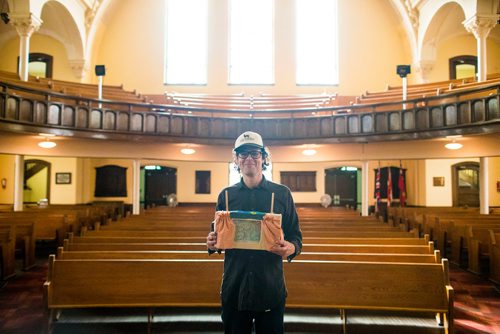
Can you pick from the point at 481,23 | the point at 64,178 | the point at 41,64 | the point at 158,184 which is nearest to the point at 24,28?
the point at 41,64

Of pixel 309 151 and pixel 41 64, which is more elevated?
pixel 41 64

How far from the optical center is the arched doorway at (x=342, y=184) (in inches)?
637

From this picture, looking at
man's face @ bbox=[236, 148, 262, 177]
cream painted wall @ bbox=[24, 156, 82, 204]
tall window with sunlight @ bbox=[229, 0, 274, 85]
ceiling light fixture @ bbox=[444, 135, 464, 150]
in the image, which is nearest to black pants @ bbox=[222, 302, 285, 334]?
man's face @ bbox=[236, 148, 262, 177]

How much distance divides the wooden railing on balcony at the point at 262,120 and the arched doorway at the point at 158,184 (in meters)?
6.45

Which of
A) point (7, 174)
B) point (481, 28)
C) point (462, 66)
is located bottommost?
point (7, 174)

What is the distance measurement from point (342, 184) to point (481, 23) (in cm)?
764

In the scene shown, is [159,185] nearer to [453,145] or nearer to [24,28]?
[24,28]

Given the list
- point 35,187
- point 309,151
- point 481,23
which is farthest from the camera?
point 35,187

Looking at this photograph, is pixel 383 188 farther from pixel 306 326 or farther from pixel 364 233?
pixel 306 326

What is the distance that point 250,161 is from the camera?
2.19 metres

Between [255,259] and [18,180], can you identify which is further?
[18,180]

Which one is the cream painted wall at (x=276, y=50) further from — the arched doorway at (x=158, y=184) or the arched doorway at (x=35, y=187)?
the arched doorway at (x=35, y=187)

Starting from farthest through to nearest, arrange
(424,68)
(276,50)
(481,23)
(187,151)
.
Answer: (276,50) < (424,68) < (481,23) < (187,151)

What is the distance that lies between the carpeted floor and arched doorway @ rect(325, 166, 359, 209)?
30.4 feet
